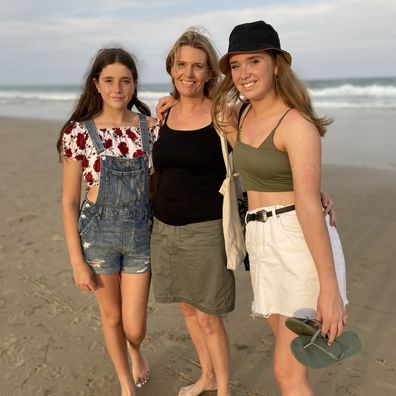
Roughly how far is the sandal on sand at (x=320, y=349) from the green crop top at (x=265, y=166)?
693mm

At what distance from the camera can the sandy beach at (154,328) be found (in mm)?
3445

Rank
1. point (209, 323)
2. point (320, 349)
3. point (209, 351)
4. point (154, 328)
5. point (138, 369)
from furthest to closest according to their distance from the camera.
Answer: point (154, 328), point (138, 369), point (209, 351), point (209, 323), point (320, 349)

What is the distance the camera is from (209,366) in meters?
Result: 3.38

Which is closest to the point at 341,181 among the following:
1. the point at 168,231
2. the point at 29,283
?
the point at 29,283

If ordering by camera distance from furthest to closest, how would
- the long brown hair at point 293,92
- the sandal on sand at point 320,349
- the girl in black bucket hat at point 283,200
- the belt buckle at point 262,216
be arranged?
the belt buckle at point 262,216 < the long brown hair at point 293,92 < the girl in black bucket hat at point 283,200 < the sandal on sand at point 320,349

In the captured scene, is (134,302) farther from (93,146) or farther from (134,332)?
(93,146)

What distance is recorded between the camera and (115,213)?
2912 millimetres

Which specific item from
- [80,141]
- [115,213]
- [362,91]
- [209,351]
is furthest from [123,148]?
[362,91]

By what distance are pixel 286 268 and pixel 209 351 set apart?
1119 millimetres

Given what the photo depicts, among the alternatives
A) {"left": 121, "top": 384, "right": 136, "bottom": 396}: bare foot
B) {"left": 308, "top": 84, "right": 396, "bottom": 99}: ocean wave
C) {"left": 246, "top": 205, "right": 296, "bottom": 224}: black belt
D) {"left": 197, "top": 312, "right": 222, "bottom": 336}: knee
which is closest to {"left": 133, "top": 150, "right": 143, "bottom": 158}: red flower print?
{"left": 246, "top": 205, "right": 296, "bottom": 224}: black belt

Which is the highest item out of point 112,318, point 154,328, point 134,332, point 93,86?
point 93,86

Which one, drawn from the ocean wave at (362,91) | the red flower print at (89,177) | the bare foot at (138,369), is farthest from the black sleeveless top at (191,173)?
the ocean wave at (362,91)

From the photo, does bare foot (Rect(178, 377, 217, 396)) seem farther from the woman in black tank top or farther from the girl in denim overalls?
the girl in denim overalls

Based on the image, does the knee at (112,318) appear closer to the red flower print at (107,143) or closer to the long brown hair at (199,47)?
the red flower print at (107,143)
